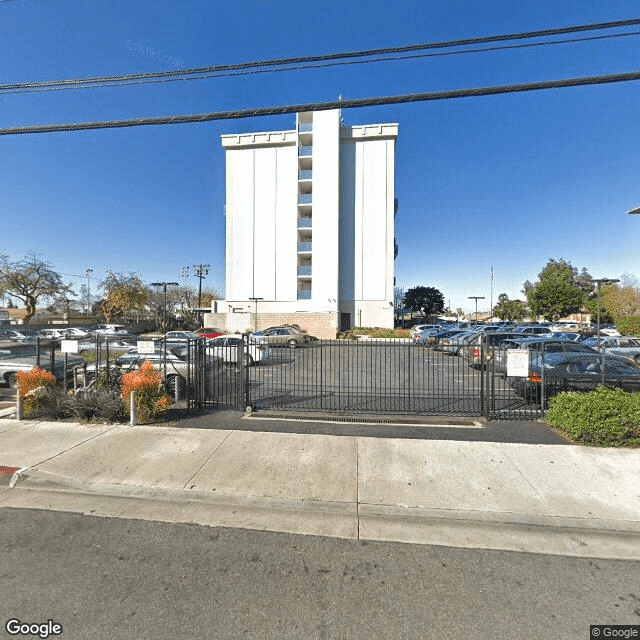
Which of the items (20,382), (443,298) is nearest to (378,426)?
(20,382)

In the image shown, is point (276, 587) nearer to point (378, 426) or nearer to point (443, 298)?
point (378, 426)

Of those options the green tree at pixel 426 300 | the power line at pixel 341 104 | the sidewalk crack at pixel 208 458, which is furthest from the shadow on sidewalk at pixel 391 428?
the green tree at pixel 426 300

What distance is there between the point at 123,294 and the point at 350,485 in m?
49.2

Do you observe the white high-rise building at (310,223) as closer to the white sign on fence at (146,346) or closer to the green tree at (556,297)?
the green tree at (556,297)

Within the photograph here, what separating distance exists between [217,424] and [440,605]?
194 inches

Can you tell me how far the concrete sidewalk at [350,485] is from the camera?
11.4ft

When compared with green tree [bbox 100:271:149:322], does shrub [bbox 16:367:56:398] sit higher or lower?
lower

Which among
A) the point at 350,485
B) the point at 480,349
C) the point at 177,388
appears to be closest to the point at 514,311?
the point at 480,349

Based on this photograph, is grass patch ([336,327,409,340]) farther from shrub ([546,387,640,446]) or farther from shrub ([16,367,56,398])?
shrub ([16,367,56,398])

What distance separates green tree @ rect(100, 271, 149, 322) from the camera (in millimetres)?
44750

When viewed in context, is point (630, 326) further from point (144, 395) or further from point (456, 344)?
point (144, 395)

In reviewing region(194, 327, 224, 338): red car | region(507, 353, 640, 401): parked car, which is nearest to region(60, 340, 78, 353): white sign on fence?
region(507, 353, 640, 401): parked car

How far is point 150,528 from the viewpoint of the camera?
134 inches

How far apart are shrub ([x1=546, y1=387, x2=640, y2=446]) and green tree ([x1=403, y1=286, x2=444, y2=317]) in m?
69.4
